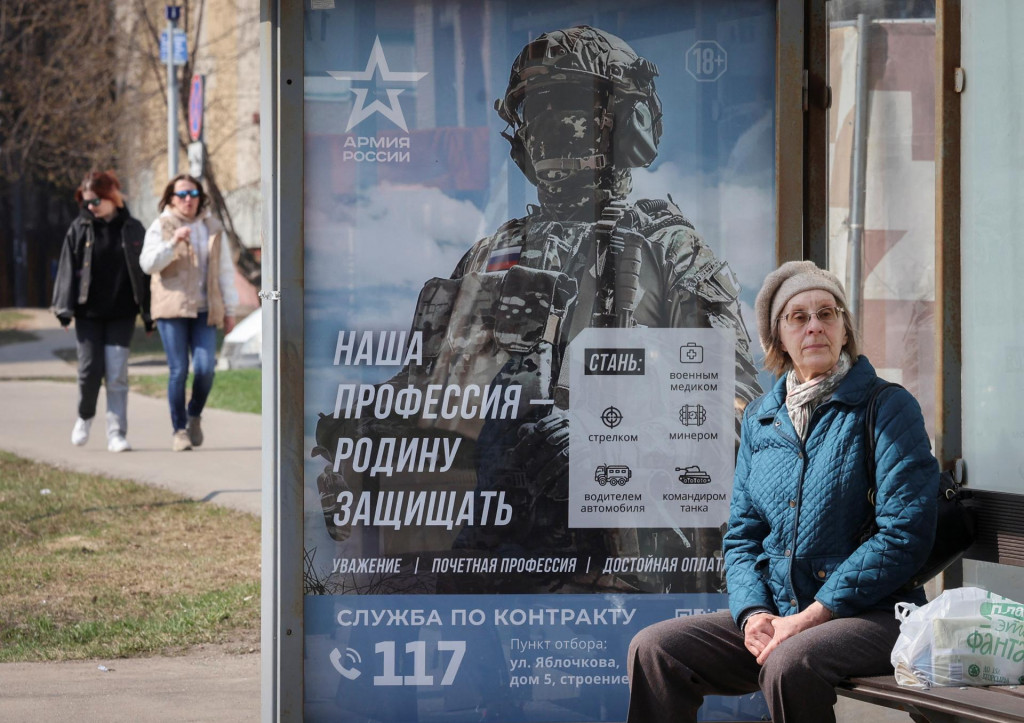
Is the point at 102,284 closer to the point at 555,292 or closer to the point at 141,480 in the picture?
the point at 141,480

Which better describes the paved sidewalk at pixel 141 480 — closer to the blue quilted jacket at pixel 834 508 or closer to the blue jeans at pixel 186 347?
the blue jeans at pixel 186 347

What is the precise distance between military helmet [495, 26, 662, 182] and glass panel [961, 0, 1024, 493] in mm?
959

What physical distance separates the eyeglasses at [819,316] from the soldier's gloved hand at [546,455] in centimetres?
83

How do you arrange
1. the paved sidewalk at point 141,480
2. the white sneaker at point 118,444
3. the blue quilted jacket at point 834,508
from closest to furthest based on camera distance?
the blue quilted jacket at point 834,508 → the paved sidewalk at point 141,480 → the white sneaker at point 118,444

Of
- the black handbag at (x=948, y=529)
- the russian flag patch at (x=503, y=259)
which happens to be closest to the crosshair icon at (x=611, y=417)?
the russian flag patch at (x=503, y=259)

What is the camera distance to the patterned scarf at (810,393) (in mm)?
3344

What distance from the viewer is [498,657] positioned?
3984 millimetres

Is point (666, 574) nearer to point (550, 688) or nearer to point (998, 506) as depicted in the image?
point (550, 688)

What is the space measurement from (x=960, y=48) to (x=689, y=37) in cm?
77

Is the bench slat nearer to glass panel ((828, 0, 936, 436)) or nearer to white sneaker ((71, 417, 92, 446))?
glass panel ((828, 0, 936, 436))

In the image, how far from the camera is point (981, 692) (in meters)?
3.00

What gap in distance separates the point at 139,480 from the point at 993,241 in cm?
671

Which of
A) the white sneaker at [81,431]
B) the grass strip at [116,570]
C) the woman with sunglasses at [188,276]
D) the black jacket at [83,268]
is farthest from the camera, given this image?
the white sneaker at [81,431]

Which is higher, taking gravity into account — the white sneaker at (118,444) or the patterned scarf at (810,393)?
the patterned scarf at (810,393)
